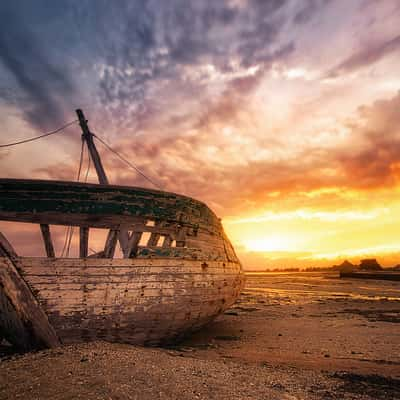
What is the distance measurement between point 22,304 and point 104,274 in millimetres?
1112

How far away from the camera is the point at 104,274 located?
174 inches

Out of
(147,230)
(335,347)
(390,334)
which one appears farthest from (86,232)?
(390,334)

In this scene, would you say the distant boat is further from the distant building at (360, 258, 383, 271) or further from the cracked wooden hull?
the distant building at (360, 258, 383, 271)

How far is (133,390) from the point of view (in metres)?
3.04

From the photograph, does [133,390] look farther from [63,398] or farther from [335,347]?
[335,347]

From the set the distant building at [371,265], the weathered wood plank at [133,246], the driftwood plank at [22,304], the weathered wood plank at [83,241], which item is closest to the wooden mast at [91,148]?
the weathered wood plank at [83,241]

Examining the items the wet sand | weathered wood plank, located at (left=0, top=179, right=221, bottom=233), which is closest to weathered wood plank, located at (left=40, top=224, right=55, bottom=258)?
weathered wood plank, located at (left=0, top=179, right=221, bottom=233)

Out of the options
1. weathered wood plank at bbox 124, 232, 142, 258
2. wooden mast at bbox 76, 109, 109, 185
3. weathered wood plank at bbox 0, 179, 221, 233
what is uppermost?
wooden mast at bbox 76, 109, 109, 185

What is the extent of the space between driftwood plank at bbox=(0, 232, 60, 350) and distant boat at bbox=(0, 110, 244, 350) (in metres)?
0.01

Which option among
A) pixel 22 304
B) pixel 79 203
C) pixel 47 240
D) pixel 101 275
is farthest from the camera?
pixel 79 203

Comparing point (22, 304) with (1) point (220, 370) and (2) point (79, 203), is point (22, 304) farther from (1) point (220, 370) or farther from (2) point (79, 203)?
(1) point (220, 370)

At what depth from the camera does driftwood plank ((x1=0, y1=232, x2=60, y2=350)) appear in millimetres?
3992

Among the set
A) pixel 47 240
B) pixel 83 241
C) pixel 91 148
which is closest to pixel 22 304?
pixel 47 240

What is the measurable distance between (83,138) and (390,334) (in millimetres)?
12402
